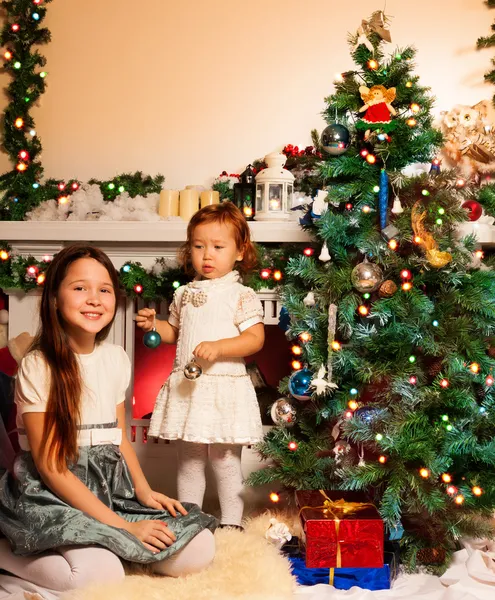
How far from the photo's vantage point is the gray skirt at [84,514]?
2.02 meters

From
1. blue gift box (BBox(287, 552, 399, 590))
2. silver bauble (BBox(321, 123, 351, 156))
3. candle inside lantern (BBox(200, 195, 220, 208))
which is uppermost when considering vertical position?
silver bauble (BBox(321, 123, 351, 156))

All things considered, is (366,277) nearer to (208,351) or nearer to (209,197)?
(208,351)

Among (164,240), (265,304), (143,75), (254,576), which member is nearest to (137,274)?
(164,240)

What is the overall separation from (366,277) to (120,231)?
1.12 metres

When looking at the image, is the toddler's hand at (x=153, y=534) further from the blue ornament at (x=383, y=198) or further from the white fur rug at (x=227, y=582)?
the blue ornament at (x=383, y=198)

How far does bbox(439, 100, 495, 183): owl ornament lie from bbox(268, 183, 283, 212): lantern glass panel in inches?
31.1

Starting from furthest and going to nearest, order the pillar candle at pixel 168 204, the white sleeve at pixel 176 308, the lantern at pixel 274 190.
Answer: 1. the pillar candle at pixel 168 204
2. the lantern at pixel 274 190
3. the white sleeve at pixel 176 308

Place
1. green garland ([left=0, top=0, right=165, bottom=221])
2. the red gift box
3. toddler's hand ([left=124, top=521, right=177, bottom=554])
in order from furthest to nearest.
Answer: green garland ([left=0, top=0, right=165, bottom=221])
the red gift box
toddler's hand ([left=124, top=521, right=177, bottom=554])

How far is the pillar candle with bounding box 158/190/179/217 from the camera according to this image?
3.17m

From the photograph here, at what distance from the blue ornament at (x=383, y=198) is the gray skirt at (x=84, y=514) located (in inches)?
45.0

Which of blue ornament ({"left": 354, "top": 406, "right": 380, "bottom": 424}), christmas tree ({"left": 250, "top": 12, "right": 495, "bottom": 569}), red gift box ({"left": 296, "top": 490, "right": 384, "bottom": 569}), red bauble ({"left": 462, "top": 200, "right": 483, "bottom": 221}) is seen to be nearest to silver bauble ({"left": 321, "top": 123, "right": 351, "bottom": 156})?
christmas tree ({"left": 250, "top": 12, "right": 495, "bottom": 569})

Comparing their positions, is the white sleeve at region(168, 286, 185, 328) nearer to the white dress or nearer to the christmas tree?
the white dress

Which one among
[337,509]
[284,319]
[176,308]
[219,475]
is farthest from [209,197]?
[337,509]

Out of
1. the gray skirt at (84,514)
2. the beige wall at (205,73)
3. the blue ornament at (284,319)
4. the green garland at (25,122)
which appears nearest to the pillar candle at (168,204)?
the green garland at (25,122)
